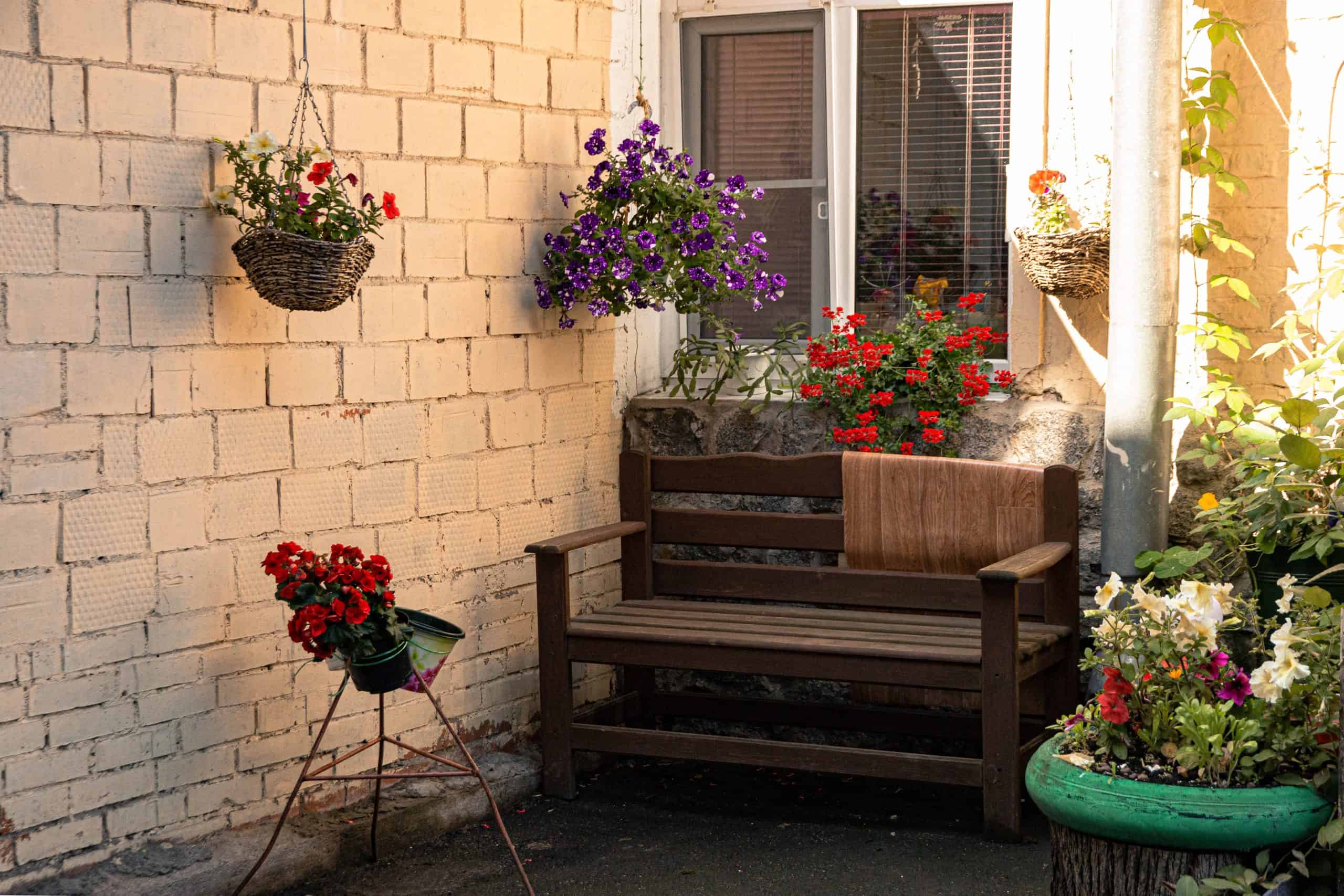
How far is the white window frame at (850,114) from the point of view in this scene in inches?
177

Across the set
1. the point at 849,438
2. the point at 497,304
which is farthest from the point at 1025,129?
the point at 497,304

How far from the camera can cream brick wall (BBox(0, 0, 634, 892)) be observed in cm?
324

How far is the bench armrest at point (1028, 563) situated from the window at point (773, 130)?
4.12ft

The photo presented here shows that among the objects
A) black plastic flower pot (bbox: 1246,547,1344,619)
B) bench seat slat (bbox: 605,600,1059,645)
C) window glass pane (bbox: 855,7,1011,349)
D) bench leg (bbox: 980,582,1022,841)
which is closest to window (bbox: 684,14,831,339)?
window glass pane (bbox: 855,7,1011,349)

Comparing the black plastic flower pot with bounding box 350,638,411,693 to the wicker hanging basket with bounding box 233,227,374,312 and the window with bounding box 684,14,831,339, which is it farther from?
the window with bounding box 684,14,831,339

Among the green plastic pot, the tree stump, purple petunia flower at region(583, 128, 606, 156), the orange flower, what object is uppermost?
purple petunia flower at region(583, 128, 606, 156)

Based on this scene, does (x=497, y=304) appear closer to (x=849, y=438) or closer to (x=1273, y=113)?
(x=849, y=438)

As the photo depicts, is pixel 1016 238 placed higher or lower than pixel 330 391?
higher

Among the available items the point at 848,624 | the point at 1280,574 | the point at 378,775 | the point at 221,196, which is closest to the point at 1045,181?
the point at 1280,574

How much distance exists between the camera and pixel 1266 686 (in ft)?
9.29

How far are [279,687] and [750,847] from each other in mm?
1345

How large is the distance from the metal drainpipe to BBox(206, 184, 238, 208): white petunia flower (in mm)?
2375

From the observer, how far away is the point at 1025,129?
450cm

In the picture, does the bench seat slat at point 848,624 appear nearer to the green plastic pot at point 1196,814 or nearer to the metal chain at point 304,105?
the green plastic pot at point 1196,814
